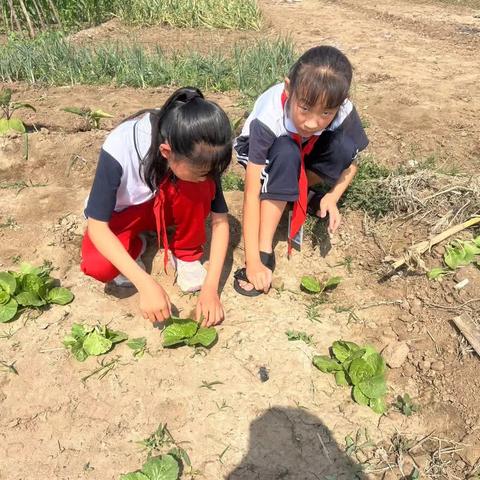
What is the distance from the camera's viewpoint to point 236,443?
1793 millimetres

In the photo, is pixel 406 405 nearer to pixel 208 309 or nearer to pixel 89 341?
pixel 208 309

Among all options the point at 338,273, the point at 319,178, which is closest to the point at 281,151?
the point at 319,178

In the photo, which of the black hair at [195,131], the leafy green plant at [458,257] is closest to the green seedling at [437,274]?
the leafy green plant at [458,257]

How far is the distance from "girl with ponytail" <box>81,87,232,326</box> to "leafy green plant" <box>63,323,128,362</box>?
0.85 ft

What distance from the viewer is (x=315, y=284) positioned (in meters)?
2.43

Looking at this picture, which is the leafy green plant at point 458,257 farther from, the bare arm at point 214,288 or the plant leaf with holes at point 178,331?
the plant leaf with holes at point 178,331

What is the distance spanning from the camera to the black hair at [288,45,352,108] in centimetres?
190

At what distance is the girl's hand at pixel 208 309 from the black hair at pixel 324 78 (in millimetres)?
909

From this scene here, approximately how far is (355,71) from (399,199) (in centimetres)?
260

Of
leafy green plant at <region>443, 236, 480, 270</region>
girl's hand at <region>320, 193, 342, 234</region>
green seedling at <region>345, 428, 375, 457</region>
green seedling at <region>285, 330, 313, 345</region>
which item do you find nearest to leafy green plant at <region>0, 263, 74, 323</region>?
green seedling at <region>285, 330, 313, 345</region>

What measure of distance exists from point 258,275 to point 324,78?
36.3 inches

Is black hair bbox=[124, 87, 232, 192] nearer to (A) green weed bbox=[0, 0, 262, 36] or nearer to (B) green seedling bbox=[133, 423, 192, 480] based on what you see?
(B) green seedling bbox=[133, 423, 192, 480]

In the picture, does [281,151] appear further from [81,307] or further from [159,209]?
[81,307]

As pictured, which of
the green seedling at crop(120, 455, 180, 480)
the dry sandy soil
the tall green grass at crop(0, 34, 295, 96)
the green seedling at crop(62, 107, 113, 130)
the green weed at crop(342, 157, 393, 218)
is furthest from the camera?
the tall green grass at crop(0, 34, 295, 96)
